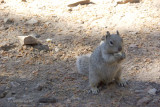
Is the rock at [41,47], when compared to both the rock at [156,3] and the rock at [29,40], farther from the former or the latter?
the rock at [156,3]

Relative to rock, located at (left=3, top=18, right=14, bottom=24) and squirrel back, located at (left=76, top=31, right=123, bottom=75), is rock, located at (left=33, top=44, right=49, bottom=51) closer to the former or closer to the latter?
rock, located at (left=3, top=18, right=14, bottom=24)

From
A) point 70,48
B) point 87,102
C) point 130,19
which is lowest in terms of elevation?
point 87,102

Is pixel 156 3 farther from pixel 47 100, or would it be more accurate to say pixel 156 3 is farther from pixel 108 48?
pixel 47 100

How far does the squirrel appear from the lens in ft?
12.6

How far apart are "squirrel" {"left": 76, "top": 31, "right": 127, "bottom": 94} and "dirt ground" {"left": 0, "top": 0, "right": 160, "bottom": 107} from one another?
5.9 inches

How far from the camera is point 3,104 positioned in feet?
12.5

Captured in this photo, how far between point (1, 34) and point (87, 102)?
9.53ft

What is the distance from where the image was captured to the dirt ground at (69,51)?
3963mm

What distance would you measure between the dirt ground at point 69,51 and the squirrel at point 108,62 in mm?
149

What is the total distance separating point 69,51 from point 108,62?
5.33 feet


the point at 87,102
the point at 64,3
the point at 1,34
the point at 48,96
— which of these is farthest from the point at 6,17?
the point at 87,102

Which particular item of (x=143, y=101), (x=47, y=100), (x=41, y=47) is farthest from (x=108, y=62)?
(x=41, y=47)

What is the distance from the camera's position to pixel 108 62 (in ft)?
12.8

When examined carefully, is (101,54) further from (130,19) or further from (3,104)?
(130,19)
